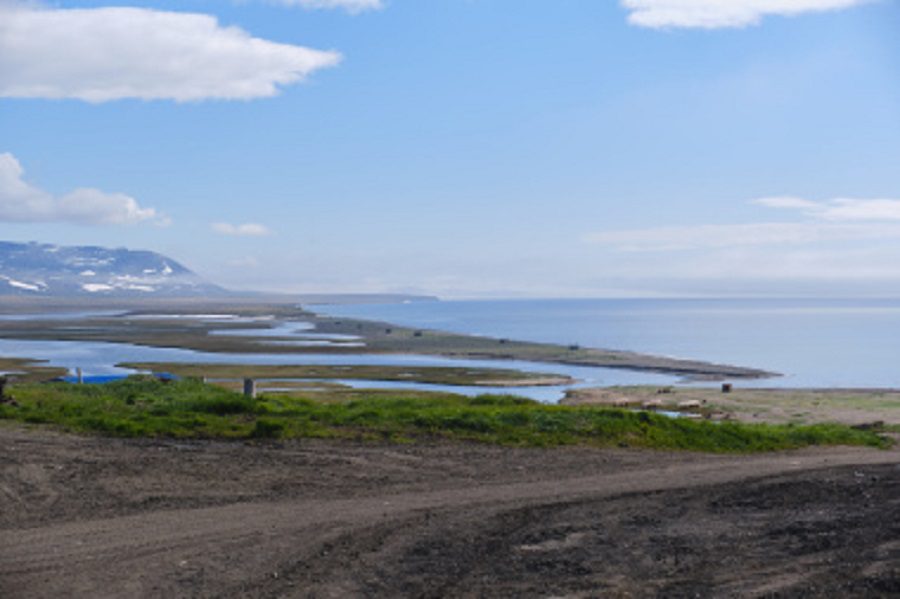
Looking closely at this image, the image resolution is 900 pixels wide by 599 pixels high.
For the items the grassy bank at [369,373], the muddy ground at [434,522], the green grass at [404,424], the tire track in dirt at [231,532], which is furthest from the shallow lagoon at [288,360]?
the tire track in dirt at [231,532]

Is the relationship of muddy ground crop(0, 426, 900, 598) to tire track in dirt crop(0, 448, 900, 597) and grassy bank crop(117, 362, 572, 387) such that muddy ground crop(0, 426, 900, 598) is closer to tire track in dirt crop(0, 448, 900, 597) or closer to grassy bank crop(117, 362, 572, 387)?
tire track in dirt crop(0, 448, 900, 597)

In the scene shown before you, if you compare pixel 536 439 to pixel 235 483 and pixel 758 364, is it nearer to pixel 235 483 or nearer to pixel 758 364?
pixel 235 483

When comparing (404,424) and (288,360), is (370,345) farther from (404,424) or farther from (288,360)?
(404,424)

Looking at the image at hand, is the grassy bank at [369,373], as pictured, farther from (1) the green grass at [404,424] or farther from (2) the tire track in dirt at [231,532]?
(2) the tire track in dirt at [231,532]

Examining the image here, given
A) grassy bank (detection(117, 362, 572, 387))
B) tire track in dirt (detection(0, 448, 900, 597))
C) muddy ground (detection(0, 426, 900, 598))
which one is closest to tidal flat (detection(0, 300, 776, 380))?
grassy bank (detection(117, 362, 572, 387))

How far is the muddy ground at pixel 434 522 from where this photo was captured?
11133mm

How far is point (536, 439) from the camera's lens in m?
22.4

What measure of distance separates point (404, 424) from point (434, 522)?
9720 mm

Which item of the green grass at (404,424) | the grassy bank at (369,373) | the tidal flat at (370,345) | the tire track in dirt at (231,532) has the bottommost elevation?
the grassy bank at (369,373)

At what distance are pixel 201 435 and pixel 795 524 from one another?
13.6 meters

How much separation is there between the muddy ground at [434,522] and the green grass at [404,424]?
5.02ft

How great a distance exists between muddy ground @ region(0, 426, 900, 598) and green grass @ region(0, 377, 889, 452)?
1.53 metres

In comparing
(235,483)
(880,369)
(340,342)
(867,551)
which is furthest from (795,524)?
(340,342)

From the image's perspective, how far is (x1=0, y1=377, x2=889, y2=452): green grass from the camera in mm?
22625
